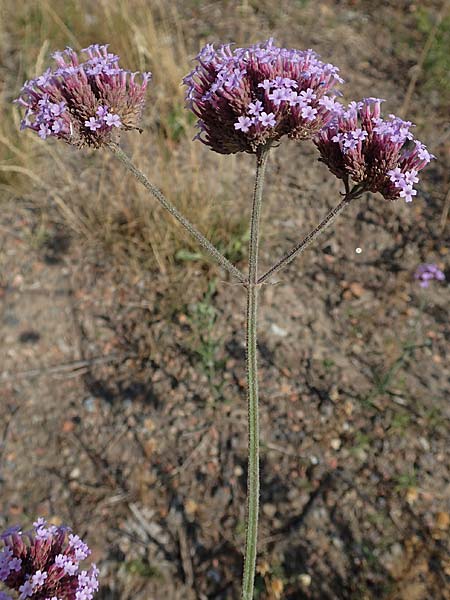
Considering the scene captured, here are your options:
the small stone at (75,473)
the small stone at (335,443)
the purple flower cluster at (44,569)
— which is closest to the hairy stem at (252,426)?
the purple flower cluster at (44,569)

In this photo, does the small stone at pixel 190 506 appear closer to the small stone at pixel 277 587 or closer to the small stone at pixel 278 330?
the small stone at pixel 277 587

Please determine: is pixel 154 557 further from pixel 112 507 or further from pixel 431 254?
pixel 431 254

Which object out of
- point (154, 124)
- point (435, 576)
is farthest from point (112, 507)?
point (154, 124)

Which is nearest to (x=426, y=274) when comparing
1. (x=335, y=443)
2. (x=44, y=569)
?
(x=335, y=443)

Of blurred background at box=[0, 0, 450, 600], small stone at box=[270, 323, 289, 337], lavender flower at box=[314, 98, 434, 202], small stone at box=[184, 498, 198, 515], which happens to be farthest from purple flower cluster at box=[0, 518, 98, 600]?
small stone at box=[270, 323, 289, 337]

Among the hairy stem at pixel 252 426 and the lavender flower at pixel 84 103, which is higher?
the lavender flower at pixel 84 103

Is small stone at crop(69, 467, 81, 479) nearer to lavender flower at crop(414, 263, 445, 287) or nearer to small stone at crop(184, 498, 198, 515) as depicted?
small stone at crop(184, 498, 198, 515)
